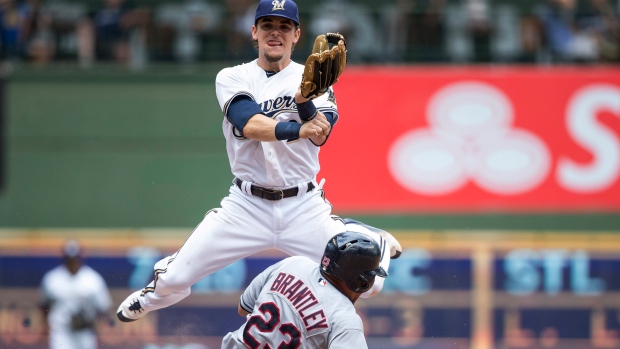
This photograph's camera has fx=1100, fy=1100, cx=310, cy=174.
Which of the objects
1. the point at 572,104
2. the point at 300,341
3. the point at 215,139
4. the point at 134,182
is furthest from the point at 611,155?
the point at 300,341

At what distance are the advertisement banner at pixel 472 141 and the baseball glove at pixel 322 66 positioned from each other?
7725mm

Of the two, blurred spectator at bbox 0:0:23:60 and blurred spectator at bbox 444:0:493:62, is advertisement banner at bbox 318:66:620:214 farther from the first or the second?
blurred spectator at bbox 0:0:23:60

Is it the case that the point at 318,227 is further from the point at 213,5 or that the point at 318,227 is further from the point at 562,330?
the point at 213,5

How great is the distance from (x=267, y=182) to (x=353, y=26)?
25.2 feet

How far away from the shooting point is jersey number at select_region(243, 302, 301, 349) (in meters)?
5.15

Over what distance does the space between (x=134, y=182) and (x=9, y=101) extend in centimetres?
183

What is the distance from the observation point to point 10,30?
13914mm

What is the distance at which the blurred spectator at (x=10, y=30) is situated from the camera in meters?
13.8

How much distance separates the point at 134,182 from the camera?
13883mm

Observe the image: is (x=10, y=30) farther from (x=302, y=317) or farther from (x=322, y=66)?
(x=302, y=317)

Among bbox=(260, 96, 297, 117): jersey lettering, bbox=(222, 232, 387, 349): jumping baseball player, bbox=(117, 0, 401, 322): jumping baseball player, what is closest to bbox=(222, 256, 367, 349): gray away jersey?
bbox=(222, 232, 387, 349): jumping baseball player

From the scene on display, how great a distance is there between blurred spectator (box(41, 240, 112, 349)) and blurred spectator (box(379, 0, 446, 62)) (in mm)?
4656

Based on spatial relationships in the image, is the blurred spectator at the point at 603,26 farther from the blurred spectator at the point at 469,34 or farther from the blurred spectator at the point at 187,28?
the blurred spectator at the point at 187,28

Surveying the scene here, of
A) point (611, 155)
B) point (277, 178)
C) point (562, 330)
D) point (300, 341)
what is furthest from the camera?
point (611, 155)
